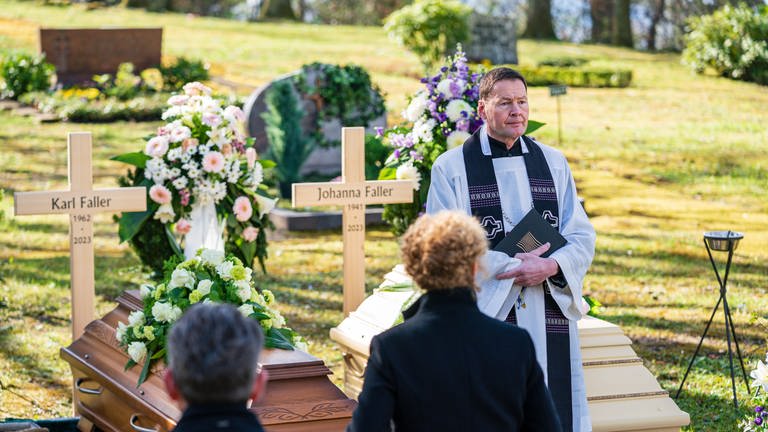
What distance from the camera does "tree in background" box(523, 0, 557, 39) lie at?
1165 inches

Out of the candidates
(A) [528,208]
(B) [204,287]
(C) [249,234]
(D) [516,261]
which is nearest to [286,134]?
(C) [249,234]

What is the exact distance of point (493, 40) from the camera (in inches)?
856

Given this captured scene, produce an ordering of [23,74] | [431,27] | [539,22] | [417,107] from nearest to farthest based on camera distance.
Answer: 1. [417,107]
2. [23,74]
3. [431,27]
4. [539,22]

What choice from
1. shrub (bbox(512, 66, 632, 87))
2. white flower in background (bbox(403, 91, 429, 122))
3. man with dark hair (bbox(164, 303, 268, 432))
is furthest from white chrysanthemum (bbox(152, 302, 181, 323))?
shrub (bbox(512, 66, 632, 87))

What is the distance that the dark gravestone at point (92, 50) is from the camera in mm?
18891

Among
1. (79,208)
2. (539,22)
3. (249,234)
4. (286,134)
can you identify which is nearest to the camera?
(79,208)

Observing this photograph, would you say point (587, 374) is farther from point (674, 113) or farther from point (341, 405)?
point (674, 113)

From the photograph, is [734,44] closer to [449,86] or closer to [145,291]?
[449,86]

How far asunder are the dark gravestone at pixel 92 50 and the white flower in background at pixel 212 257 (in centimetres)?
1406

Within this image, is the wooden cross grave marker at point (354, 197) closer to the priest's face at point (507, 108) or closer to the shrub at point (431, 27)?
the priest's face at point (507, 108)

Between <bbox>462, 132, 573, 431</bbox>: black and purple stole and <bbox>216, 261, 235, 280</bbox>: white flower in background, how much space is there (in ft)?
4.20

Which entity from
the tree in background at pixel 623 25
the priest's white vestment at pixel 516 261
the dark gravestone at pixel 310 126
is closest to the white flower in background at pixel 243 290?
the priest's white vestment at pixel 516 261

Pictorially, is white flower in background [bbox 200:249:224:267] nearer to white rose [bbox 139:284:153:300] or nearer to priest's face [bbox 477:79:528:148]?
white rose [bbox 139:284:153:300]

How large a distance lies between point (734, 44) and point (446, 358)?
1836cm
